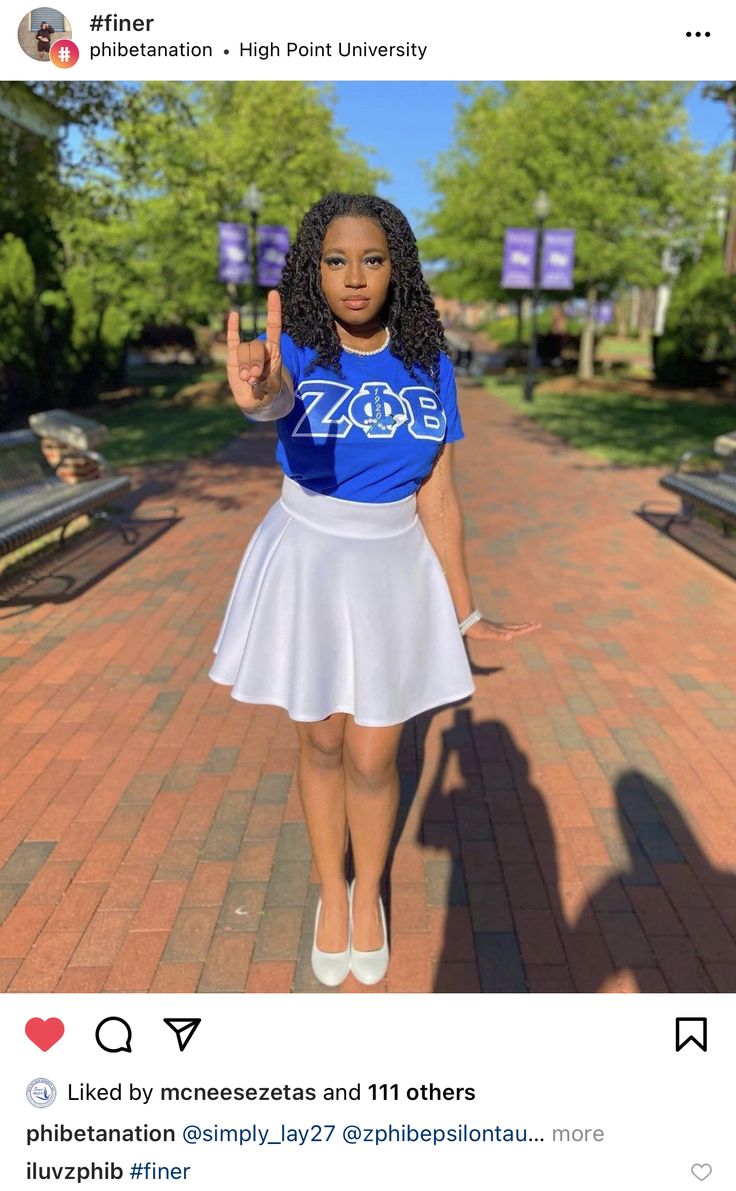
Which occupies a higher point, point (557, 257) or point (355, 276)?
point (557, 257)

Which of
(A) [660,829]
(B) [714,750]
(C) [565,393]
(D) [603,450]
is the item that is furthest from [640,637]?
(C) [565,393]

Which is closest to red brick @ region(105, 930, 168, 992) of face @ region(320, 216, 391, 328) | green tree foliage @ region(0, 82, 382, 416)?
face @ region(320, 216, 391, 328)

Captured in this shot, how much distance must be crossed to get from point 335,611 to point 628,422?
593 inches

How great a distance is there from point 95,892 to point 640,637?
11.6ft

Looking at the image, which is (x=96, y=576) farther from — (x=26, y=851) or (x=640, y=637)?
(x=640, y=637)

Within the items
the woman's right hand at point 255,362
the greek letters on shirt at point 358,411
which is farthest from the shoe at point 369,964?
the woman's right hand at point 255,362

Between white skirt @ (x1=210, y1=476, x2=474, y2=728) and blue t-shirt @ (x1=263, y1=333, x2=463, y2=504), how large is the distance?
0.05m

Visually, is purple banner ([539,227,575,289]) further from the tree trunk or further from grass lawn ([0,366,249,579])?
grass lawn ([0,366,249,579])

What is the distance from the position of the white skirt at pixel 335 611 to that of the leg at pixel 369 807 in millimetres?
95

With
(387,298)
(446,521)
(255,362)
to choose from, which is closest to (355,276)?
(387,298)
